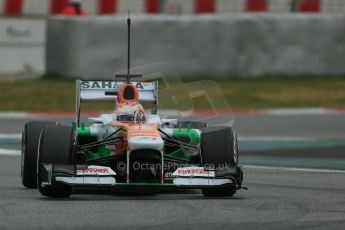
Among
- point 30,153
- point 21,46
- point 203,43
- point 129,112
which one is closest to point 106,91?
point 129,112

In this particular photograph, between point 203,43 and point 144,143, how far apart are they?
1310cm

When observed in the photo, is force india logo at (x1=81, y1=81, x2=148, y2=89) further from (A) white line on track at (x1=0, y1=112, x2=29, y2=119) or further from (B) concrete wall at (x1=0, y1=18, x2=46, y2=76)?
(B) concrete wall at (x1=0, y1=18, x2=46, y2=76)

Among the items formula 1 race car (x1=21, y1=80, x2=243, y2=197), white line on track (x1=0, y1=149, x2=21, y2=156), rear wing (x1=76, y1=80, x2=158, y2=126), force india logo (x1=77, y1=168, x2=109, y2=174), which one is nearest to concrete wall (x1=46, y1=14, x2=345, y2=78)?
white line on track (x1=0, y1=149, x2=21, y2=156)

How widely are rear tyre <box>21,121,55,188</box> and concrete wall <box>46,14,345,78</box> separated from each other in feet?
38.0

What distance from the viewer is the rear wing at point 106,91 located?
1201cm

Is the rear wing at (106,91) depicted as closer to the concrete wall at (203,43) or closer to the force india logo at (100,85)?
the force india logo at (100,85)

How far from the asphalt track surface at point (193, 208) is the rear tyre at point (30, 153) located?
11 cm

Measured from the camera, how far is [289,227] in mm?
8391

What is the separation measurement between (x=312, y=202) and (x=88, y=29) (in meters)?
13.5

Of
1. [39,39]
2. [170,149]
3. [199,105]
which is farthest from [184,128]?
[39,39]

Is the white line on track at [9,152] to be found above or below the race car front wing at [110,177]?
below

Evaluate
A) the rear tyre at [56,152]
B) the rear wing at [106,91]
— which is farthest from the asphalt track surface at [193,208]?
the rear wing at [106,91]

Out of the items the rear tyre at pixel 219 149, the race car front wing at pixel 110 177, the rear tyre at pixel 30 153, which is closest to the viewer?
the race car front wing at pixel 110 177

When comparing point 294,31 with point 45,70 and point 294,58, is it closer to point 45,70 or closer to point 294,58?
point 294,58
